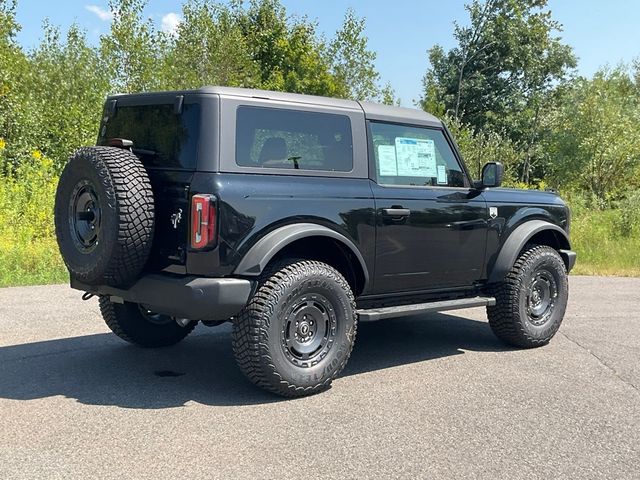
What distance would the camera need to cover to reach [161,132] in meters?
4.64

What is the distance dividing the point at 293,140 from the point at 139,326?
2.06 m

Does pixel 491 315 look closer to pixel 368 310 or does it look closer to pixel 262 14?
pixel 368 310

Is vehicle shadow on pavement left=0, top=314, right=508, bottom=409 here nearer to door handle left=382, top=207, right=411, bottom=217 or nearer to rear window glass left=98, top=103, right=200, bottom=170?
door handle left=382, top=207, right=411, bottom=217

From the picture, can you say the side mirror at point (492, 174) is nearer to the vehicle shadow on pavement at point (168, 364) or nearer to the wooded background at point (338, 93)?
the vehicle shadow on pavement at point (168, 364)

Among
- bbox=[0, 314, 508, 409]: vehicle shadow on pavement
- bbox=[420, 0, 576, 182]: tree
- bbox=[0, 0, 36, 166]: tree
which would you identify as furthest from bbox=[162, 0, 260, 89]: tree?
bbox=[0, 314, 508, 409]: vehicle shadow on pavement

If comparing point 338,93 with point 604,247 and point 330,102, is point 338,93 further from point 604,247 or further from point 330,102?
point 330,102

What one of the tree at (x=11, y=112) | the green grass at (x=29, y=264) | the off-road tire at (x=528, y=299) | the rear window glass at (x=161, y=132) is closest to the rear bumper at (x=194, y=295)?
the rear window glass at (x=161, y=132)

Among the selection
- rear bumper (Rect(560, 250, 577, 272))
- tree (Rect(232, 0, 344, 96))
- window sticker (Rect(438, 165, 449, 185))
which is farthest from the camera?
tree (Rect(232, 0, 344, 96))

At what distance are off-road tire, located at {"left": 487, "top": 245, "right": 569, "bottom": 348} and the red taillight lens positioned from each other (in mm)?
2930

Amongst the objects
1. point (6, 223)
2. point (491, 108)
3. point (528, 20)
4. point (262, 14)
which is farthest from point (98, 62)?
point (528, 20)

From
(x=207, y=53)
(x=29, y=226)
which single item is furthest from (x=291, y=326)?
(x=207, y=53)

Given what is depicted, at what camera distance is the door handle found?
5094mm

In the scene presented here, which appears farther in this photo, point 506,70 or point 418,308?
point 506,70

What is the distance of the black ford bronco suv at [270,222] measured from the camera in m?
4.27
